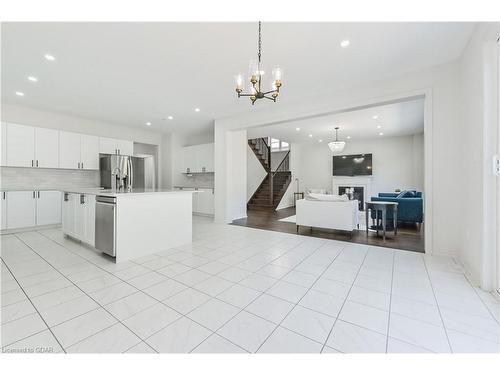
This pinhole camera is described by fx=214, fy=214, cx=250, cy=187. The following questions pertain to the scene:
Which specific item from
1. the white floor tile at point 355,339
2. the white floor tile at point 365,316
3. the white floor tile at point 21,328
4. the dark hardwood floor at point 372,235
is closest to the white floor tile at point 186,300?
the white floor tile at point 21,328

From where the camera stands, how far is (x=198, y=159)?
6.99 meters

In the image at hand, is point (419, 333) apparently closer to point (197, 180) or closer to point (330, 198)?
point (330, 198)

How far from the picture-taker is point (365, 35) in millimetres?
2465

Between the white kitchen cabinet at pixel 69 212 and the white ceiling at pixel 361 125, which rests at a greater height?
the white ceiling at pixel 361 125

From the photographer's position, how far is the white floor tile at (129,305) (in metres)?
1.71

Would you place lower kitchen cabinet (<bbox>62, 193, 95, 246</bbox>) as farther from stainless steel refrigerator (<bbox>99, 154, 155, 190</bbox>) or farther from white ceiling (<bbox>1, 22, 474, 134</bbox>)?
white ceiling (<bbox>1, 22, 474, 134</bbox>)

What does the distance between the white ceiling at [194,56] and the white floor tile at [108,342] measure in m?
2.85

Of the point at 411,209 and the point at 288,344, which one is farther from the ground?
the point at 411,209

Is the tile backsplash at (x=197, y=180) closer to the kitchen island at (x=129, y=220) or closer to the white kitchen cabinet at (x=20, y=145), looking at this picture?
the kitchen island at (x=129, y=220)

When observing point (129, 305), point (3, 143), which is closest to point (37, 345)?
point (129, 305)

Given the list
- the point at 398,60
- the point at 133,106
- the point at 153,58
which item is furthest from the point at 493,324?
the point at 133,106

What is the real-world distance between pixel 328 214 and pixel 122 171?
4.96m

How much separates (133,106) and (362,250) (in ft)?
17.7
